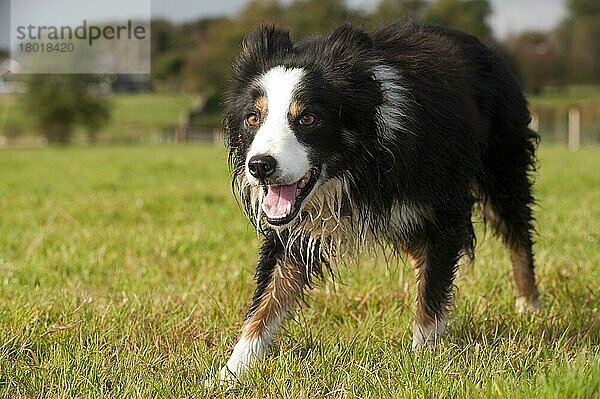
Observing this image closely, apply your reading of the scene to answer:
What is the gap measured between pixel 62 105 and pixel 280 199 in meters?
50.2

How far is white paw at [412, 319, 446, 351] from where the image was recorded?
12.9 feet

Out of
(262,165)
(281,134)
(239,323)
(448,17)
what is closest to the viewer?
(262,165)

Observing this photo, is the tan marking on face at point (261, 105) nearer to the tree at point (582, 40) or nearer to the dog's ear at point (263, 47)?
the dog's ear at point (263, 47)

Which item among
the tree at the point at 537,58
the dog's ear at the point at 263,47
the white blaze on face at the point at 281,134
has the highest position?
the tree at the point at 537,58

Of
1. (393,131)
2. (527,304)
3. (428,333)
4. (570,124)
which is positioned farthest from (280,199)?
(570,124)

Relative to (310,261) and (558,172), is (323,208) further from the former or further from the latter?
(558,172)

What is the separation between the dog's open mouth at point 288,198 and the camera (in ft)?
11.6

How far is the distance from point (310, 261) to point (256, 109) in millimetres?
872

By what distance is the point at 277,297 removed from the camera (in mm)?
3996

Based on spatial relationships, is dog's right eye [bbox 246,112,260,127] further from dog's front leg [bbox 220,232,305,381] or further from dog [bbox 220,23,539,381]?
dog's front leg [bbox 220,232,305,381]

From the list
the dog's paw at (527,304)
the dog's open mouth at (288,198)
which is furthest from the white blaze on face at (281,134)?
the dog's paw at (527,304)

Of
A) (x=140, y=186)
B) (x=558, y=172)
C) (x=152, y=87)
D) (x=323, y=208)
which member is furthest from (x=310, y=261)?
(x=152, y=87)

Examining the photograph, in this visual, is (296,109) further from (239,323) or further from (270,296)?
(239,323)

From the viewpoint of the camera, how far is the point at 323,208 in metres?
3.88
